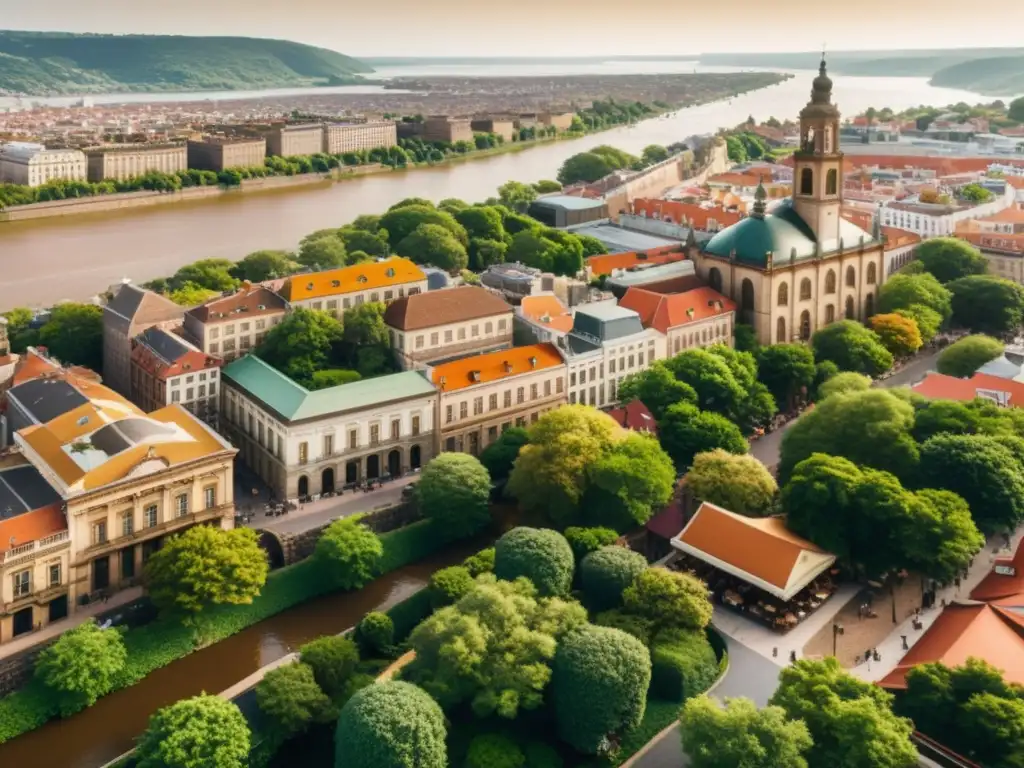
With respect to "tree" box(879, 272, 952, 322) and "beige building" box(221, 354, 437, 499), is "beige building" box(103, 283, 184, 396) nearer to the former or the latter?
"beige building" box(221, 354, 437, 499)

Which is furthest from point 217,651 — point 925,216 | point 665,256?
point 925,216

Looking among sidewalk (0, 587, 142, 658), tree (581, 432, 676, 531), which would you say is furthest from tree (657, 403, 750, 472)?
sidewalk (0, 587, 142, 658)

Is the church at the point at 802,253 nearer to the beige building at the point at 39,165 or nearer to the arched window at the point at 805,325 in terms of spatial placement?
the arched window at the point at 805,325

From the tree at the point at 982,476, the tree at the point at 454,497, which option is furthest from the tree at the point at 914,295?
the tree at the point at 454,497

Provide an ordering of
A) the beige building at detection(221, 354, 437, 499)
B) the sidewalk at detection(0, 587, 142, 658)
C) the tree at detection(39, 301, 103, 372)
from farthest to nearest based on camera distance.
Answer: the tree at detection(39, 301, 103, 372) < the beige building at detection(221, 354, 437, 499) < the sidewalk at detection(0, 587, 142, 658)

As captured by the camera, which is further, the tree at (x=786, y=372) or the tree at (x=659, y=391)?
the tree at (x=786, y=372)

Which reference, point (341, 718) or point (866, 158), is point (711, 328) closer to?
point (341, 718)
